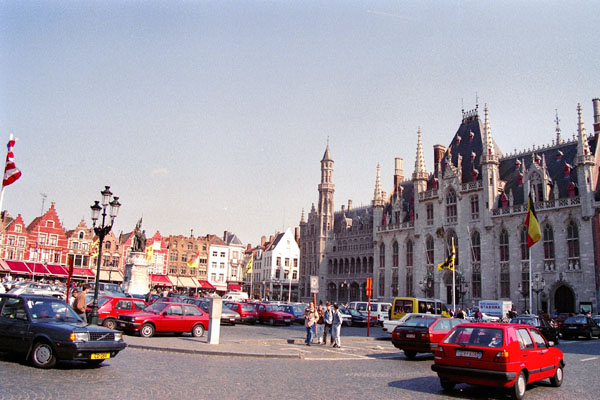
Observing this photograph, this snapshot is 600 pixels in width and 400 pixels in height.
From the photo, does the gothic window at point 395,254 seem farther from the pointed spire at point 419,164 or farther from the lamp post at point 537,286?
the lamp post at point 537,286

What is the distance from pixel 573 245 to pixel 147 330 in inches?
1496

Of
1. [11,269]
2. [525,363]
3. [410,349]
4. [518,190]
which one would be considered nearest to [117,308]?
[410,349]

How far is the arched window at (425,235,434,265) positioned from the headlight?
49.9m

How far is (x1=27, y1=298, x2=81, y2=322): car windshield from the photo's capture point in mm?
12039

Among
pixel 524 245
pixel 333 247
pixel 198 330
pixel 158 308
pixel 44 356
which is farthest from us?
pixel 333 247

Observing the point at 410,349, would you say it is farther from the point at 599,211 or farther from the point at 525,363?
the point at 599,211

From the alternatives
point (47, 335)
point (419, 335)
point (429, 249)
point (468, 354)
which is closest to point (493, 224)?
point (429, 249)

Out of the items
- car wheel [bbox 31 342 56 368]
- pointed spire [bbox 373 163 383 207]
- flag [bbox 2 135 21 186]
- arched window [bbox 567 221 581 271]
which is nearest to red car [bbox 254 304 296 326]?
flag [bbox 2 135 21 186]

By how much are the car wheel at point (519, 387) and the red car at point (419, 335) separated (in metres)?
6.18

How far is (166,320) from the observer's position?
20.9 metres

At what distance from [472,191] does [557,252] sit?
11.3 m

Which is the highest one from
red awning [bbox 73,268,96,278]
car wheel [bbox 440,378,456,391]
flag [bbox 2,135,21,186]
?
flag [bbox 2,135,21,186]

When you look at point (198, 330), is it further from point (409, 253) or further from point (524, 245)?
point (409, 253)

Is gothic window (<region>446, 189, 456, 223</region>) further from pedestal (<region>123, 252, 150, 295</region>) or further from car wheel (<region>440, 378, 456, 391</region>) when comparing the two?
car wheel (<region>440, 378, 456, 391</region>)
